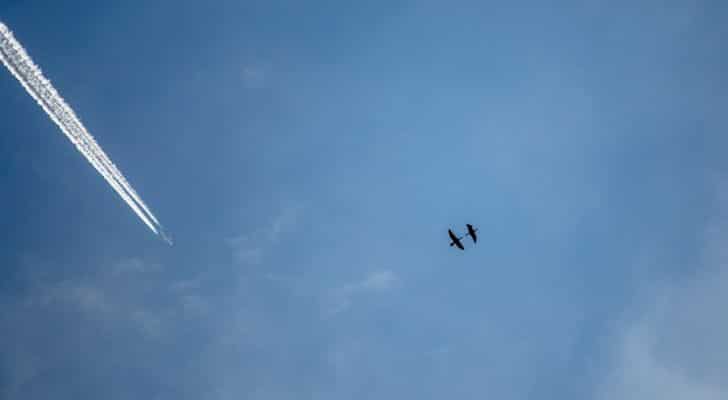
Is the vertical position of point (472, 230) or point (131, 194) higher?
point (472, 230)

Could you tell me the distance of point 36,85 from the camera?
149 feet

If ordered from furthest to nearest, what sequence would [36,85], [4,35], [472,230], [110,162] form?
[472,230] → [110,162] → [36,85] → [4,35]

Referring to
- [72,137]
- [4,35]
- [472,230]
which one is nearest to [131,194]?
[72,137]

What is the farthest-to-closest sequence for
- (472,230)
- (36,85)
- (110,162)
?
(472,230)
(110,162)
(36,85)

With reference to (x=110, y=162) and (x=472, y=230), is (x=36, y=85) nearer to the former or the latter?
(x=110, y=162)

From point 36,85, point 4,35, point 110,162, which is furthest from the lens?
point 110,162

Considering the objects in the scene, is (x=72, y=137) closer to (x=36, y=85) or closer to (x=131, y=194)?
(x=36, y=85)

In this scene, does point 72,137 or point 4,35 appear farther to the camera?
point 72,137

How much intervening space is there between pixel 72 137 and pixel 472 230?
4847cm

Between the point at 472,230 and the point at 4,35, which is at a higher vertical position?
the point at 472,230

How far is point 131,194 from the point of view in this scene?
178 ft

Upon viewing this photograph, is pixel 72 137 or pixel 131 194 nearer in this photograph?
pixel 72 137

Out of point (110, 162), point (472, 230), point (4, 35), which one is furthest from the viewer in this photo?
point (472, 230)

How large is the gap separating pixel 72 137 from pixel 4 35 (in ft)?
31.8
